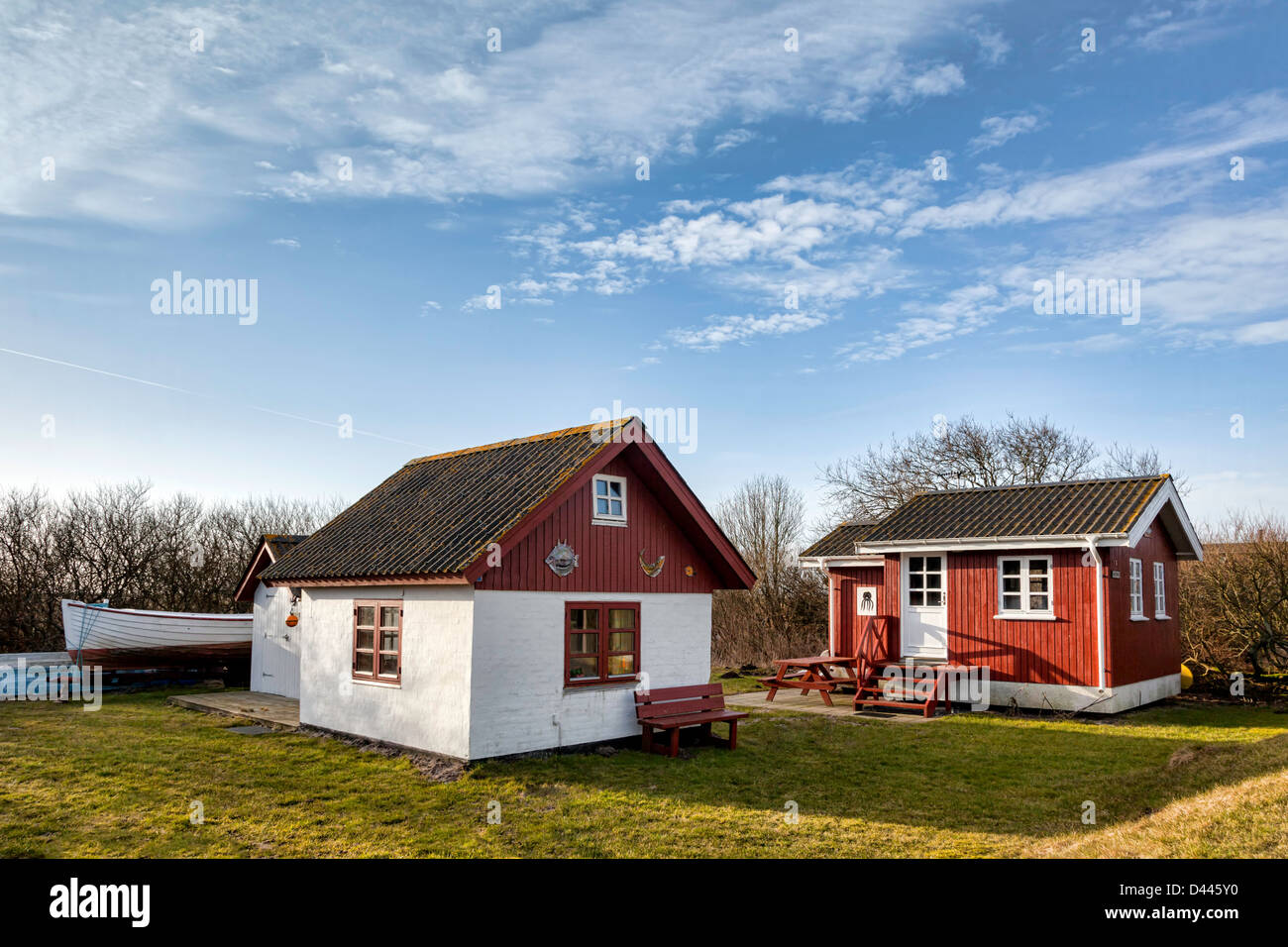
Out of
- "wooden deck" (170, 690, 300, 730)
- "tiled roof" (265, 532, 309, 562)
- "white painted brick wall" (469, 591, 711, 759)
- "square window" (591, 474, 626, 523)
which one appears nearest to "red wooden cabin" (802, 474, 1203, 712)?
"white painted brick wall" (469, 591, 711, 759)

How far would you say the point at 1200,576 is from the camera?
22875 mm

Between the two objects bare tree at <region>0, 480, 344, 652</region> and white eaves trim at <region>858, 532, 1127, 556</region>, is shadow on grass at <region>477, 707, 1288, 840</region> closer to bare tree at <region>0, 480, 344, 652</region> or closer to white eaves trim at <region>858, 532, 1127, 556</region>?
white eaves trim at <region>858, 532, 1127, 556</region>

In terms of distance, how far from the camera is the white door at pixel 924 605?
1903 centimetres

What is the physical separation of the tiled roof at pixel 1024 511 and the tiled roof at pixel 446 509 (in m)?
8.68

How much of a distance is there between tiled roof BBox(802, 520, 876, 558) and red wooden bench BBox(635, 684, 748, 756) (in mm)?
9115

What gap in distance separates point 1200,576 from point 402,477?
1994 cm

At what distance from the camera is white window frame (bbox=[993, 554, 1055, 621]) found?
57.7 feet

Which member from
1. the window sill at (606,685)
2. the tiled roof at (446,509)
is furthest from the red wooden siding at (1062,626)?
the tiled roof at (446,509)

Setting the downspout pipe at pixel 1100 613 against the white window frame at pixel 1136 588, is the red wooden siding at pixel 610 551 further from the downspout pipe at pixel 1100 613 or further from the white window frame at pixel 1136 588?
the white window frame at pixel 1136 588

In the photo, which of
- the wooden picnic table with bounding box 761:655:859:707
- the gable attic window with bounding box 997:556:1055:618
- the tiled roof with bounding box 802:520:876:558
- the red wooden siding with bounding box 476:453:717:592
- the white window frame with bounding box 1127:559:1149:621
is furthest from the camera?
the tiled roof with bounding box 802:520:876:558

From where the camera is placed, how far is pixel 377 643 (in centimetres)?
1345

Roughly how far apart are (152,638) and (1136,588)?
22.4m

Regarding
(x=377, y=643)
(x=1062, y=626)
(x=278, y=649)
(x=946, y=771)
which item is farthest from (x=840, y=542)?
(x=278, y=649)
